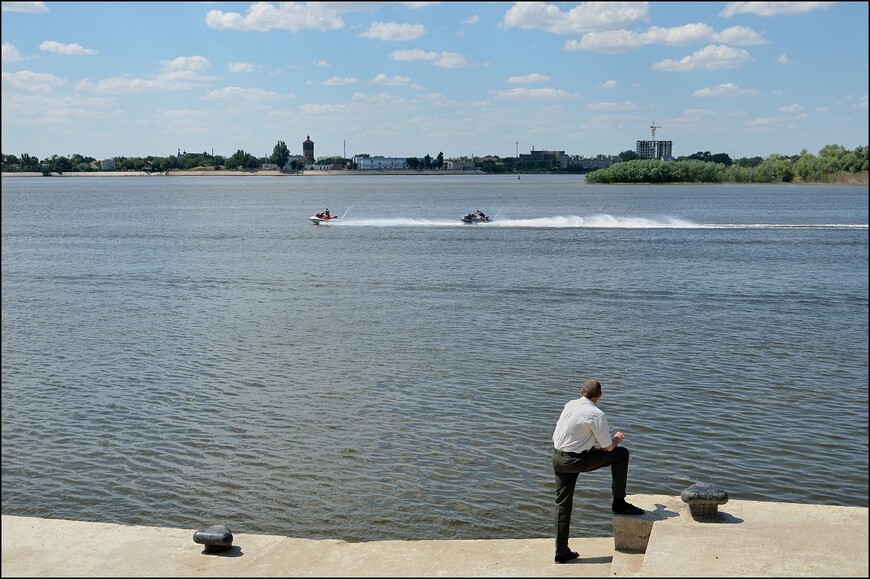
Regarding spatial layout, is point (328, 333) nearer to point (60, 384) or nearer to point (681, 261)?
point (60, 384)

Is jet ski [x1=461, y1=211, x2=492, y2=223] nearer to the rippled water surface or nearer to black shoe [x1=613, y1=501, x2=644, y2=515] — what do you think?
the rippled water surface

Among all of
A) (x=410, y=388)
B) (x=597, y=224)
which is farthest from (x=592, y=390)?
(x=597, y=224)

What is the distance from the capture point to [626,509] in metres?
11.2

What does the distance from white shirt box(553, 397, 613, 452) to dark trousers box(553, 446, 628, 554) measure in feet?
0.35

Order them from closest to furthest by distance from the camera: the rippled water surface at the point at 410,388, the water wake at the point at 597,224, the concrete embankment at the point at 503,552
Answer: the concrete embankment at the point at 503,552
the rippled water surface at the point at 410,388
the water wake at the point at 597,224

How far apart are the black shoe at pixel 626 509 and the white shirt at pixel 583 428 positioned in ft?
2.49

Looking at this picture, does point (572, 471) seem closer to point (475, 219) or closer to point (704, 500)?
point (704, 500)

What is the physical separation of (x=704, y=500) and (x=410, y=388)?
37.9 feet

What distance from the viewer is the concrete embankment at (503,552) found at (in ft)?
32.1

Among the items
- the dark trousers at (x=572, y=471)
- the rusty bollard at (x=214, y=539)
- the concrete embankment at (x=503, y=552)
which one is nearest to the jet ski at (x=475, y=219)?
the concrete embankment at (x=503, y=552)

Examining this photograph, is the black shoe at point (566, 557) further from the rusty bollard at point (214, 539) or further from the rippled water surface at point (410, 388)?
the rusty bollard at point (214, 539)

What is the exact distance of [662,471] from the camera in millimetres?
15648

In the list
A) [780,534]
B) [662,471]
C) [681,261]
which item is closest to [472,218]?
[681,261]

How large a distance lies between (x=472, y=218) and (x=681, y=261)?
32.9 m
